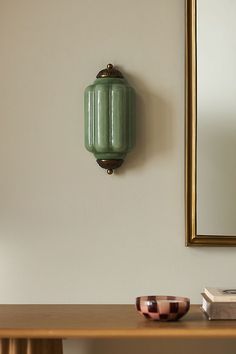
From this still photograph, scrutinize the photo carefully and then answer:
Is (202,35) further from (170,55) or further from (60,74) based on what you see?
(60,74)

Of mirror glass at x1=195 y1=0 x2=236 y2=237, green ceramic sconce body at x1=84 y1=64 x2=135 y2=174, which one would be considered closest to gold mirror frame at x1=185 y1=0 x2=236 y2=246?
mirror glass at x1=195 y1=0 x2=236 y2=237

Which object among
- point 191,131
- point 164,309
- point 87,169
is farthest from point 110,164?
point 164,309

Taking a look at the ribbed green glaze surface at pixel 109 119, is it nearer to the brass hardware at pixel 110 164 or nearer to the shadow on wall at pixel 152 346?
the brass hardware at pixel 110 164

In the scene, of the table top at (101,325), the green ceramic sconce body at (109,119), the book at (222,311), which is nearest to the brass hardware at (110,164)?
the green ceramic sconce body at (109,119)

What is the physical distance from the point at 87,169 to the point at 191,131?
321 millimetres

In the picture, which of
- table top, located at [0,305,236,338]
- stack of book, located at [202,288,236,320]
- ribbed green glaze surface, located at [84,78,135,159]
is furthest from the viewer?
ribbed green glaze surface, located at [84,78,135,159]

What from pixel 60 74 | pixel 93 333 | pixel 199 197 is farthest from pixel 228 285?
pixel 60 74

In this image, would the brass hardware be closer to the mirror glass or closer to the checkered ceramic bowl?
the mirror glass

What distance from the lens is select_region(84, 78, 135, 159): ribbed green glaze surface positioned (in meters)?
2.05

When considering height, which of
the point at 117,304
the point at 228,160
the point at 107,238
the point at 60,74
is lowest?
the point at 117,304

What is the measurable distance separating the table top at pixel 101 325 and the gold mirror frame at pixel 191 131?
0.25 meters

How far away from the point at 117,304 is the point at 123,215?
0.84 feet

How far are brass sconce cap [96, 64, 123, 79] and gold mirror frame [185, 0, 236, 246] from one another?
197mm

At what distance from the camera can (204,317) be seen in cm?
179
